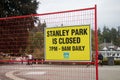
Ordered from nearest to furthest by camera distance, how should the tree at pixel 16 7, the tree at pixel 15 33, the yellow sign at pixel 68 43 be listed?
the yellow sign at pixel 68 43
the tree at pixel 15 33
the tree at pixel 16 7

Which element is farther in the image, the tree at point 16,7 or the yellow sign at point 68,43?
the tree at point 16,7

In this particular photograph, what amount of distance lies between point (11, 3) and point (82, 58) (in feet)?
96.7

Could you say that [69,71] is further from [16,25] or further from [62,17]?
[16,25]

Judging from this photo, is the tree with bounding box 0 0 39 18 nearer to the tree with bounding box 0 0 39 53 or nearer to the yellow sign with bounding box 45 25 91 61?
the tree with bounding box 0 0 39 53

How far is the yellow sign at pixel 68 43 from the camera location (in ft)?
31.1

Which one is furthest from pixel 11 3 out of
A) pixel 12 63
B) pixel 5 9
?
pixel 12 63

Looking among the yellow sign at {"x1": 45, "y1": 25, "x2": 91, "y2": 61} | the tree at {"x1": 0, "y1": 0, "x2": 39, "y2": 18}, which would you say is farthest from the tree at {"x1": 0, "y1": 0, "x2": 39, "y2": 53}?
the tree at {"x1": 0, "y1": 0, "x2": 39, "y2": 18}

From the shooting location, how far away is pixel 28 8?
38125 mm

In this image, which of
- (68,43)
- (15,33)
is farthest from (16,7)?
(68,43)

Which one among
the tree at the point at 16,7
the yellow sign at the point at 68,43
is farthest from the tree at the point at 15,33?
the tree at the point at 16,7

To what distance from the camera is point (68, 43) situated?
985 cm

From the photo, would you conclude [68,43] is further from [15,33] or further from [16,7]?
[16,7]

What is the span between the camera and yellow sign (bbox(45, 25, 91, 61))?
948cm

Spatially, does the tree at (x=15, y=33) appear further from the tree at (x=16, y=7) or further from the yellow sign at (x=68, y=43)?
the tree at (x=16, y=7)
